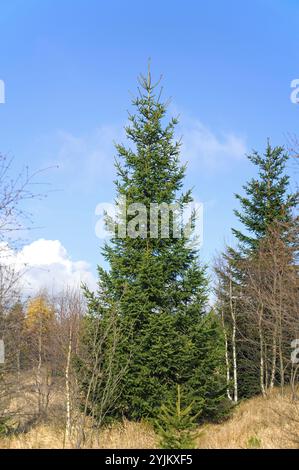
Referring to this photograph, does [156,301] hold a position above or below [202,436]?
above

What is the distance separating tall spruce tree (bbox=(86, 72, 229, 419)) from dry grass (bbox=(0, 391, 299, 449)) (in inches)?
37.7

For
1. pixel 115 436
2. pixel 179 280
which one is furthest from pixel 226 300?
pixel 115 436

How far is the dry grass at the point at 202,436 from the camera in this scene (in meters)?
10.0

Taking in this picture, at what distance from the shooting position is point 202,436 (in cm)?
1111

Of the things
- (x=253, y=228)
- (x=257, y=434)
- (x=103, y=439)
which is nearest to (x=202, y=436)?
(x=257, y=434)

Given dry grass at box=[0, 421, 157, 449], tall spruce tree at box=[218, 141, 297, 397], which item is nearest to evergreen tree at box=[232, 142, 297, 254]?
tall spruce tree at box=[218, 141, 297, 397]

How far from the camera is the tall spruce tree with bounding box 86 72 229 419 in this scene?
12.8m

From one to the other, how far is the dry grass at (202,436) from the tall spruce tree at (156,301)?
0.96 meters

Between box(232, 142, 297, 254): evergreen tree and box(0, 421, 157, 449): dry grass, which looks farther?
box(232, 142, 297, 254): evergreen tree

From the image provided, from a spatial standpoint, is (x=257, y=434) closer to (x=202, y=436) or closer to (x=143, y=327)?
(x=202, y=436)

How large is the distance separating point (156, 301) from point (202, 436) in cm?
414

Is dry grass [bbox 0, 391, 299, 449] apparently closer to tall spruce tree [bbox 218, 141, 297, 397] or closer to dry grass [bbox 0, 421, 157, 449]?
dry grass [bbox 0, 421, 157, 449]

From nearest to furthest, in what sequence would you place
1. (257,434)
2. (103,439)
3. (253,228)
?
(257,434) < (103,439) < (253,228)
